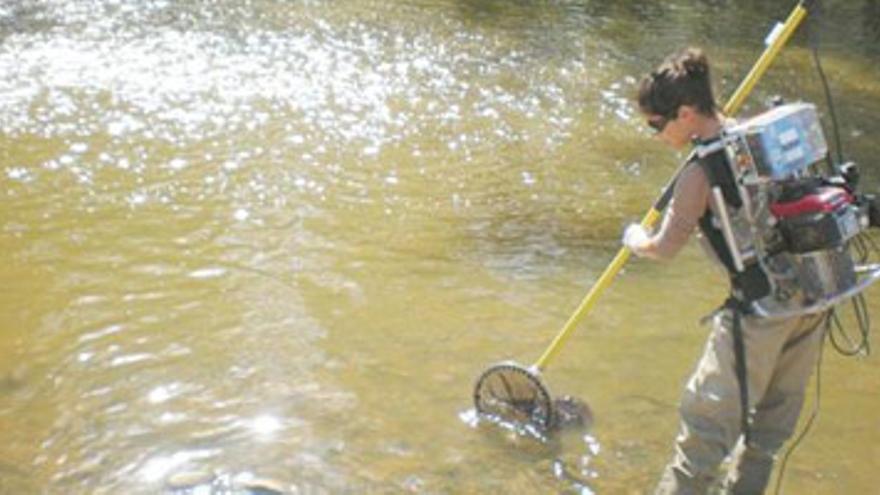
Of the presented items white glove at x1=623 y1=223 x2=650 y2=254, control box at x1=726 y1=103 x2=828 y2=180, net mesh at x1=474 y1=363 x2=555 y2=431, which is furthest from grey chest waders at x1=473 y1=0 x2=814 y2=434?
control box at x1=726 y1=103 x2=828 y2=180

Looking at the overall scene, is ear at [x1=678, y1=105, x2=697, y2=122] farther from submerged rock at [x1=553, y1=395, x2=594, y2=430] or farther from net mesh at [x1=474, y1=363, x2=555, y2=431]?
submerged rock at [x1=553, y1=395, x2=594, y2=430]

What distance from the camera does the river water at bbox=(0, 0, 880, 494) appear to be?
5941 mm

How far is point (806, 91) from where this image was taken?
46.2 feet

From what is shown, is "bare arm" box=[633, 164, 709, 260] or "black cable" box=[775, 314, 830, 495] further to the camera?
"black cable" box=[775, 314, 830, 495]

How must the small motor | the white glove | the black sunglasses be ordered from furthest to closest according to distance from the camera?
the white glove, the black sunglasses, the small motor

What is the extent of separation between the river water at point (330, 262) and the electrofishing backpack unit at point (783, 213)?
1.68 m

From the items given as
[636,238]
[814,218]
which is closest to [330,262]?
[636,238]

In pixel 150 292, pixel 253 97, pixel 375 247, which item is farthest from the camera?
pixel 253 97

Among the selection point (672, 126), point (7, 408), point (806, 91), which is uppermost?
point (672, 126)

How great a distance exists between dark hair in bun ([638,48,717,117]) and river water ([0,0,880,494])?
227 centimetres

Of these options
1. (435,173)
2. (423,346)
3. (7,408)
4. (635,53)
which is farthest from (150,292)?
(635,53)

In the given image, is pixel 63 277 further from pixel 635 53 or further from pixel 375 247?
pixel 635 53

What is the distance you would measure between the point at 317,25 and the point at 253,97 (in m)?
3.73

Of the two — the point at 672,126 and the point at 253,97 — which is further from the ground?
the point at 672,126
